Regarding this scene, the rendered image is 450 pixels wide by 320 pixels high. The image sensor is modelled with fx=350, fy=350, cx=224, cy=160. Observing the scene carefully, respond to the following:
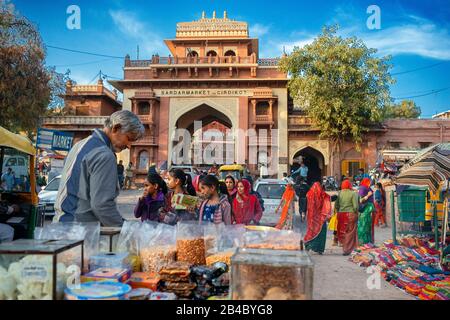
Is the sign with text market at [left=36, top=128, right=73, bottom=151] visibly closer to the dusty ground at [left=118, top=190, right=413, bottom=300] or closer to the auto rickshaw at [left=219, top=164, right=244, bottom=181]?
the auto rickshaw at [left=219, top=164, right=244, bottom=181]

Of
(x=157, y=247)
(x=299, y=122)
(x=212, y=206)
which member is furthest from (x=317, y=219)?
(x=299, y=122)

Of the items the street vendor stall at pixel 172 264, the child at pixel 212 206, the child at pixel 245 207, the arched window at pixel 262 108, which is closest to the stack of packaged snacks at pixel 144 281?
the street vendor stall at pixel 172 264

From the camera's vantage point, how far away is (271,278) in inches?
56.2

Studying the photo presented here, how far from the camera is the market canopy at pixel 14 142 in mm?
5097

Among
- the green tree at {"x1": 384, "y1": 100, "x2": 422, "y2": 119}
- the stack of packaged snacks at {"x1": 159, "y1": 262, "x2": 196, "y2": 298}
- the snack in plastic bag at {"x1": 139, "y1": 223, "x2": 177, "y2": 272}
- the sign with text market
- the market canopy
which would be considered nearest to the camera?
the stack of packaged snacks at {"x1": 159, "y1": 262, "x2": 196, "y2": 298}

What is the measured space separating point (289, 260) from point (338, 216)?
618 centimetres

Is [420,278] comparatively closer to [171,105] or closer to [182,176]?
[182,176]

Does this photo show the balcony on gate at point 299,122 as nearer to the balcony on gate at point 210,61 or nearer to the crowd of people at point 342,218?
the balcony on gate at point 210,61

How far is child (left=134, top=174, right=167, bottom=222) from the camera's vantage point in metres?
4.39

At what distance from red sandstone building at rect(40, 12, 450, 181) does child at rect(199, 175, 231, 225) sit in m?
17.4

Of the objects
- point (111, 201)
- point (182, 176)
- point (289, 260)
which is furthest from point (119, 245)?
point (182, 176)

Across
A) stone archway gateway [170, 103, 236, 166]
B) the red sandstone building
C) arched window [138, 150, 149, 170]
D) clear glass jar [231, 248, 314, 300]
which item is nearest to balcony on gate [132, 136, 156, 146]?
the red sandstone building
